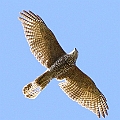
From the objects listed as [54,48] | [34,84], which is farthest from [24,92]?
[54,48]

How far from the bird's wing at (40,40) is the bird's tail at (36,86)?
1.34 ft

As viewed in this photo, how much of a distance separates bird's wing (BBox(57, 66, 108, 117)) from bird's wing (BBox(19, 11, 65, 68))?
0.84 meters

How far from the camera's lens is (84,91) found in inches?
752

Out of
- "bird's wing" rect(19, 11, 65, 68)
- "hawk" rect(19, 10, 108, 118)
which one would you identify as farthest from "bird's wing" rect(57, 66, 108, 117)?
"bird's wing" rect(19, 11, 65, 68)

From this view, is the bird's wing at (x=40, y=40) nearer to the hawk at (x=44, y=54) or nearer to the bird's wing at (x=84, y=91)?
the hawk at (x=44, y=54)

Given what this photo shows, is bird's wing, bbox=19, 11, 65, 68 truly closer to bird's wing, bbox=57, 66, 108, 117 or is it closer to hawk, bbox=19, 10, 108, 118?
hawk, bbox=19, 10, 108, 118

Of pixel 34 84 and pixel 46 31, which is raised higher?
pixel 46 31

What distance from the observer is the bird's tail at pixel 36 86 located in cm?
1786

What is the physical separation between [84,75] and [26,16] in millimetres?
2565

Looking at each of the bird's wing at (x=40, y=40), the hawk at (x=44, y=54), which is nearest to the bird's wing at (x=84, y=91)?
the hawk at (x=44, y=54)

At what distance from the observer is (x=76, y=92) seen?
62.4 ft

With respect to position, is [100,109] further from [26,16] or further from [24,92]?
[26,16]

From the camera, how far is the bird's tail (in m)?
17.9

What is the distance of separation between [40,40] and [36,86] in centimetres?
137
